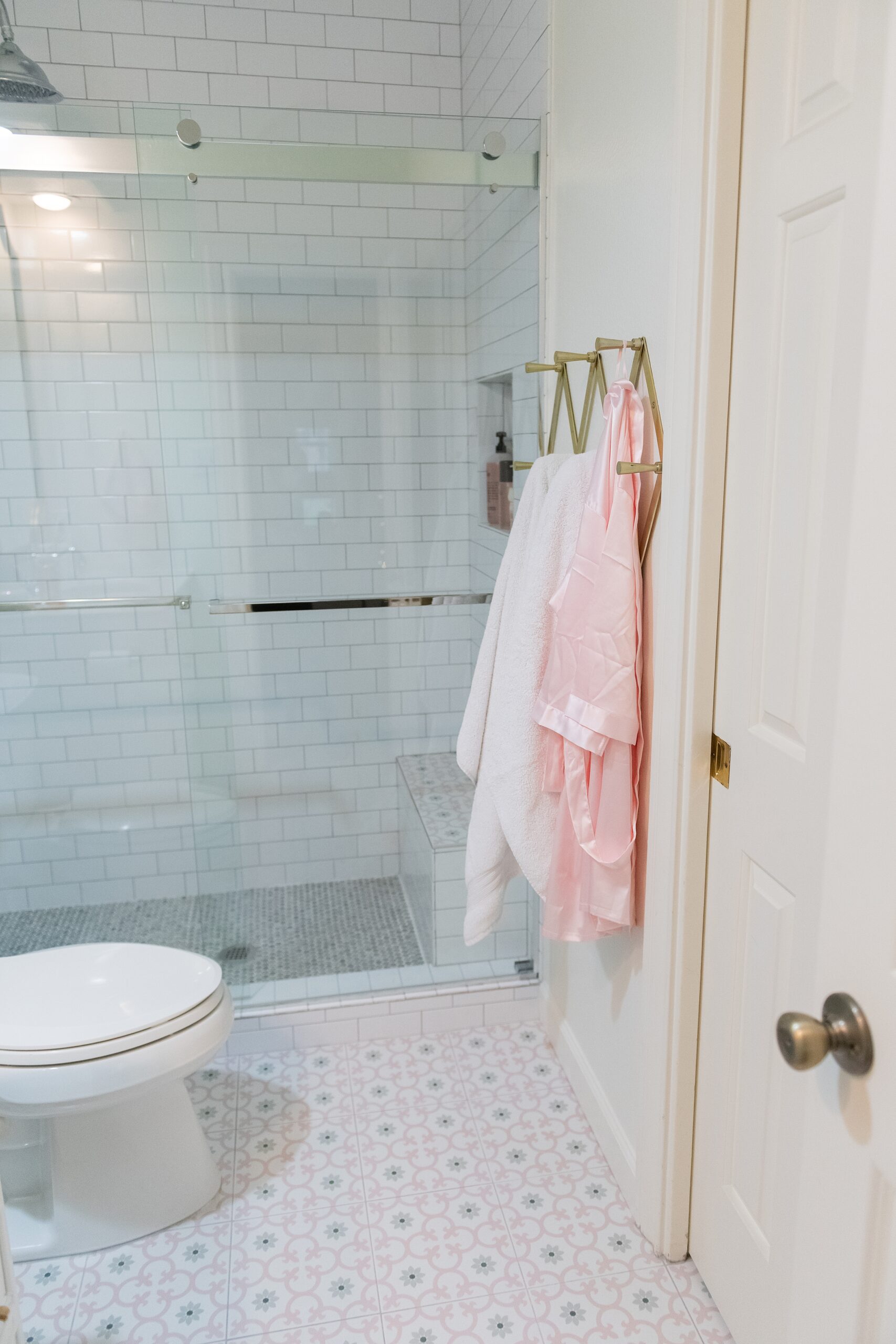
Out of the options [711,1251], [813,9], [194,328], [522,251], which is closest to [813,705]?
[813,9]

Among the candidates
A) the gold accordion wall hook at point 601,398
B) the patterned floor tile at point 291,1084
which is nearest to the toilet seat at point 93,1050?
the patterned floor tile at point 291,1084

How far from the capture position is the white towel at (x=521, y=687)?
1.73 metres

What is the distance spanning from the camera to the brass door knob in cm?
81

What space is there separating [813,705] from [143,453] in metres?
1.90

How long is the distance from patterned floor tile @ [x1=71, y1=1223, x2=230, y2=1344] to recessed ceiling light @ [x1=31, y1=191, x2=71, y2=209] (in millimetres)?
2165

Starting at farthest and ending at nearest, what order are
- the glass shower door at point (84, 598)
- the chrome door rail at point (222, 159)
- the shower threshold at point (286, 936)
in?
the shower threshold at point (286, 936)
the glass shower door at point (84, 598)
the chrome door rail at point (222, 159)

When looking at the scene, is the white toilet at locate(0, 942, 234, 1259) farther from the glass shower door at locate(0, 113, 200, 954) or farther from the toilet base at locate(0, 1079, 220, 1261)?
the glass shower door at locate(0, 113, 200, 954)

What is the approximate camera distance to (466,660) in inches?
96.8

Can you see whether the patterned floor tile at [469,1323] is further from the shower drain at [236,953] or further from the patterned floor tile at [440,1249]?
the shower drain at [236,953]

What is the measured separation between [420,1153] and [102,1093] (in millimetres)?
678

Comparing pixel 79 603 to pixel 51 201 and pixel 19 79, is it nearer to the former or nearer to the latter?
pixel 51 201

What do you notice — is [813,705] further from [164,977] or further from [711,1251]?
[164,977]

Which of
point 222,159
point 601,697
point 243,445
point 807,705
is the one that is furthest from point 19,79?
point 807,705

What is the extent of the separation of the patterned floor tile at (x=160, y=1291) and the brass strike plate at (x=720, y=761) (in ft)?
3.95
